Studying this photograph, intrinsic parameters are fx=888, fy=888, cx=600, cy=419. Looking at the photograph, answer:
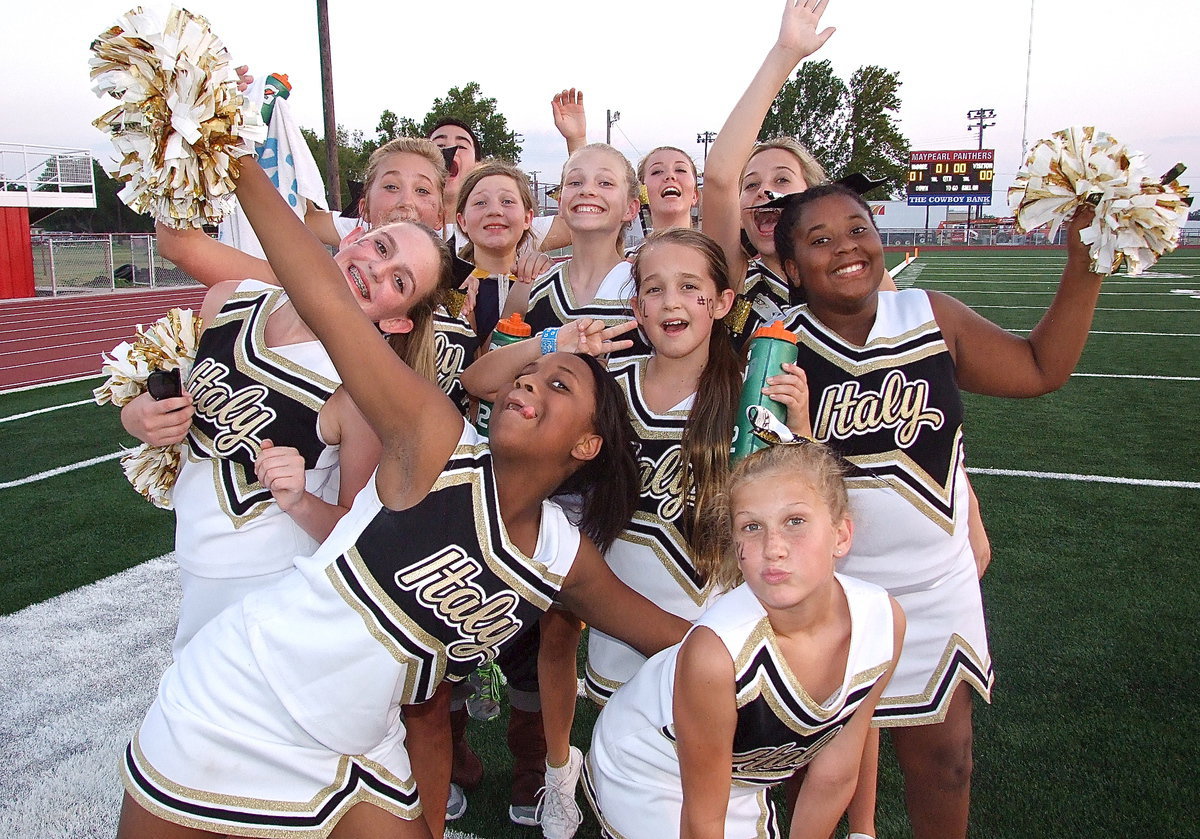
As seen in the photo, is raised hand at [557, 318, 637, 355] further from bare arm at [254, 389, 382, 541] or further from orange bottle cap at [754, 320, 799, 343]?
bare arm at [254, 389, 382, 541]

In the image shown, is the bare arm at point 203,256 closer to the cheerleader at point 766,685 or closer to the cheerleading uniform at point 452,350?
the cheerleading uniform at point 452,350

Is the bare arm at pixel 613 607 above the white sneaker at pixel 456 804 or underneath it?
above

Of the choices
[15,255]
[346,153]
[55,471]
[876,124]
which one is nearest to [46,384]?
[55,471]

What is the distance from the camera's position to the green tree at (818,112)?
53375 millimetres

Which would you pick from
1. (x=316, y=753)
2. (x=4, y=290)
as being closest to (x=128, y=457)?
(x=316, y=753)

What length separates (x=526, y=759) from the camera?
2.65 m

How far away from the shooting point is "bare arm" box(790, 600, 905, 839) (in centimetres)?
164

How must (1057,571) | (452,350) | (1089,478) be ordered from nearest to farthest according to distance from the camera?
(452,350)
(1057,571)
(1089,478)

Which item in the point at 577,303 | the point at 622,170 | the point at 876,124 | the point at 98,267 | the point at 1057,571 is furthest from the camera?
the point at 876,124

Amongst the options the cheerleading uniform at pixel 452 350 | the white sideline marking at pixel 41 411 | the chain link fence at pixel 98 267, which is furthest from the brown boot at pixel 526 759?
the chain link fence at pixel 98 267

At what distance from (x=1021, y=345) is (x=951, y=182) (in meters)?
46.5

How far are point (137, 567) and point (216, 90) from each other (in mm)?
3681

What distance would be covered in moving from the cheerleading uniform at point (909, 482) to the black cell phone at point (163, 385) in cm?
141

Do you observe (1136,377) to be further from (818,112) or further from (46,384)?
(818,112)
